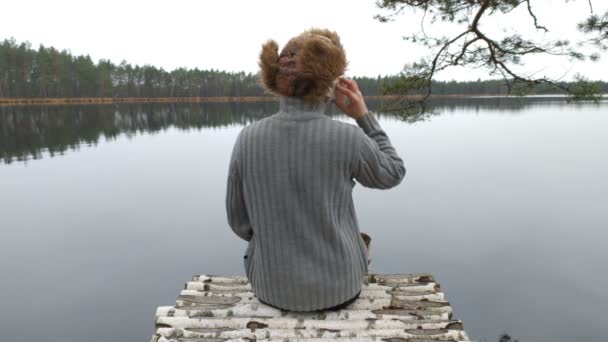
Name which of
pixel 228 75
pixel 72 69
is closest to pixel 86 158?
pixel 72 69

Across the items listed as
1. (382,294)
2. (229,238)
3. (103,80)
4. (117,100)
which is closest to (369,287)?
(382,294)

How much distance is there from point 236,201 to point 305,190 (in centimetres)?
41

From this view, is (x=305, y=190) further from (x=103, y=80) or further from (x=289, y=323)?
(x=103, y=80)

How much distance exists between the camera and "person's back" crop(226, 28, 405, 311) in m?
1.65

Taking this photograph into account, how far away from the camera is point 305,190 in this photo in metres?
1.69

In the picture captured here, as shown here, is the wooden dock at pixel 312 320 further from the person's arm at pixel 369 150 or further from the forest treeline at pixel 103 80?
the forest treeline at pixel 103 80

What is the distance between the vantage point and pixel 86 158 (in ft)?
55.6

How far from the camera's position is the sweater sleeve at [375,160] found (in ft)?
5.44

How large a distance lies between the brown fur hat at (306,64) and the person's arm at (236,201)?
33 centimetres

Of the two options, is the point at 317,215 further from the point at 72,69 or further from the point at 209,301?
the point at 72,69

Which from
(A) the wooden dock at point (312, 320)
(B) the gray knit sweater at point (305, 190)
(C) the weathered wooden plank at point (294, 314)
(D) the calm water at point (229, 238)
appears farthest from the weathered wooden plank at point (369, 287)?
(D) the calm water at point (229, 238)

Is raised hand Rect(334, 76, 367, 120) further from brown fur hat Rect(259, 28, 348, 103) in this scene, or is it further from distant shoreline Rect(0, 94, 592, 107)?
distant shoreline Rect(0, 94, 592, 107)

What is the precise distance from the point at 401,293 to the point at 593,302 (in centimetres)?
626

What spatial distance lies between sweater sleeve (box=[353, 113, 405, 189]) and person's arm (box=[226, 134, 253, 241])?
537 millimetres
